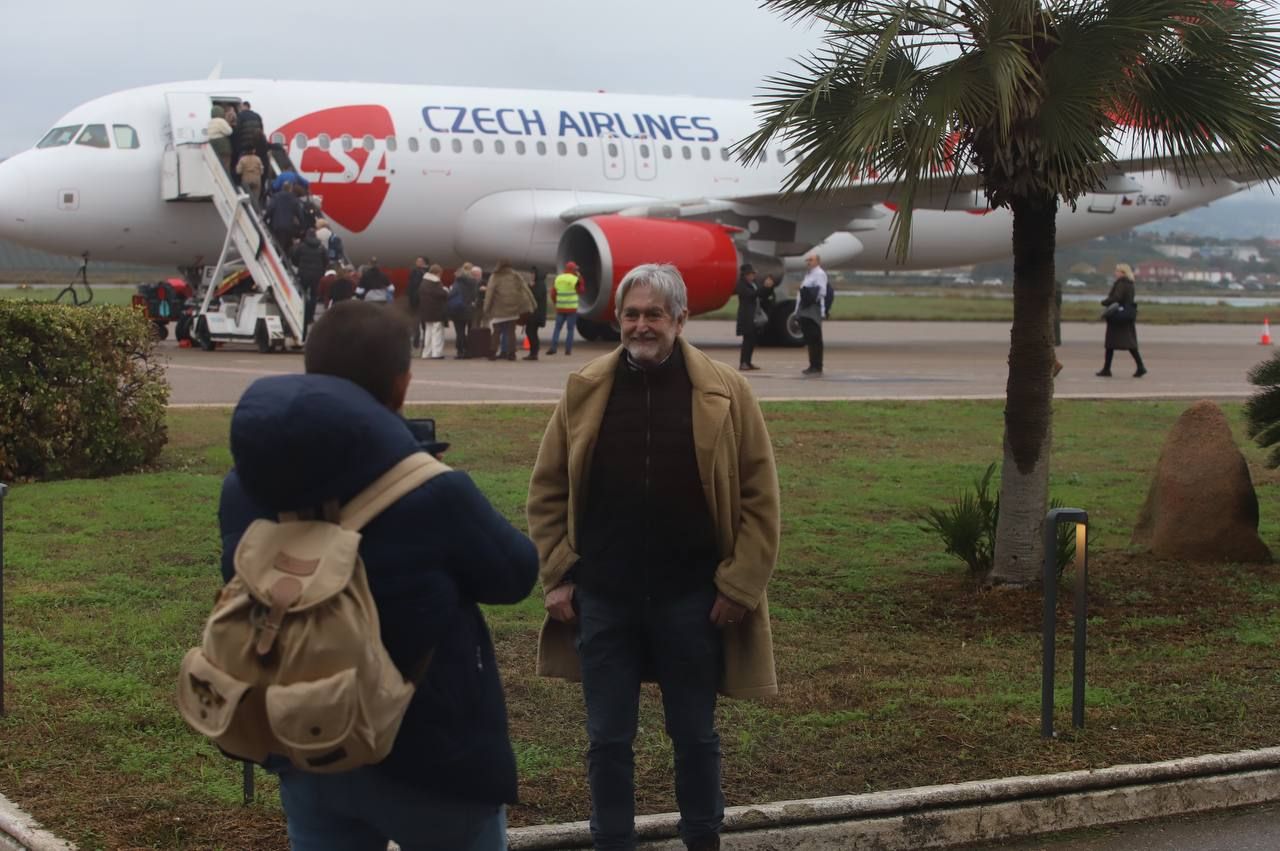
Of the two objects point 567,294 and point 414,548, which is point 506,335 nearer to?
point 567,294

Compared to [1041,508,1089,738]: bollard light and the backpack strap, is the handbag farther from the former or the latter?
the backpack strap

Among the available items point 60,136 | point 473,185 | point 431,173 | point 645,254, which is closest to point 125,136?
point 60,136

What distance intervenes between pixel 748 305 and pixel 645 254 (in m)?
2.86

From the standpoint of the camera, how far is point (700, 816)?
4559mm

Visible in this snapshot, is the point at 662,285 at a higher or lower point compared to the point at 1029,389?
higher

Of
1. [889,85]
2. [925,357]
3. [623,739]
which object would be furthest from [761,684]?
[925,357]

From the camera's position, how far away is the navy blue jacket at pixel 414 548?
9.68 feet

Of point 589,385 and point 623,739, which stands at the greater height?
point 589,385

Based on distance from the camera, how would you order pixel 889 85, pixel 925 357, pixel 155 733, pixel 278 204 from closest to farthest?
pixel 155 733 → pixel 889 85 → pixel 278 204 → pixel 925 357

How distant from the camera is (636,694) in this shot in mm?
4559

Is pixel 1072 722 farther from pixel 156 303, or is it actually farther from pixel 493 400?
pixel 156 303

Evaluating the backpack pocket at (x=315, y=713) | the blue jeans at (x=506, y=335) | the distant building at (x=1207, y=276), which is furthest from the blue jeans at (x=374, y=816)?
the distant building at (x=1207, y=276)

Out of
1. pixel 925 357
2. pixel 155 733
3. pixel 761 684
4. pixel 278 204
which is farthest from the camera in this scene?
pixel 925 357

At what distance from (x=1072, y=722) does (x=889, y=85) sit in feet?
11.1
